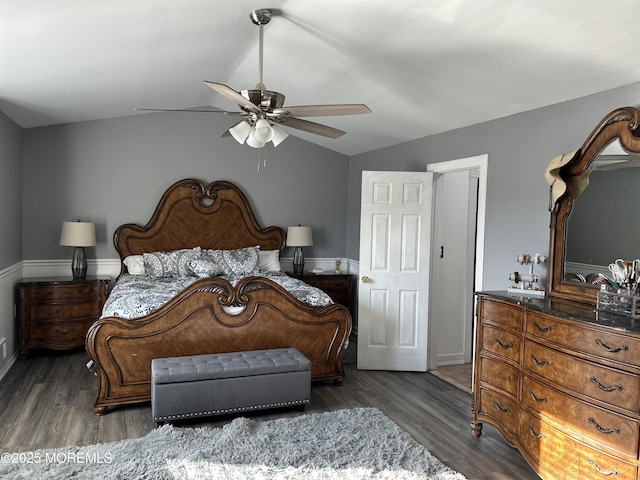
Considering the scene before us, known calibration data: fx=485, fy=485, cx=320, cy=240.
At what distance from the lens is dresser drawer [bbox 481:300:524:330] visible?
9.83 ft

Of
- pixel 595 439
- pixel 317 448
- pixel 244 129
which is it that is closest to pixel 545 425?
pixel 595 439

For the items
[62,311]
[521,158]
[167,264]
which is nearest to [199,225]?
[167,264]

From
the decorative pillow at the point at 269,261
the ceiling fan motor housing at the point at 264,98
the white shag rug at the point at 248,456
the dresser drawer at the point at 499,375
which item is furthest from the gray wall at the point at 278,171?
the ceiling fan motor housing at the point at 264,98

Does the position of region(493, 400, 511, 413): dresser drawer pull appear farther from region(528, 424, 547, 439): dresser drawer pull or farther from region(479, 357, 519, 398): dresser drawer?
region(528, 424, 547, 439): dresser drawer pull

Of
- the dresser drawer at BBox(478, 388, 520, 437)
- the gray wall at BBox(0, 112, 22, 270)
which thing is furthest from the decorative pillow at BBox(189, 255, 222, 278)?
the dresser drawer at BBox(478, 388, 520, 437)

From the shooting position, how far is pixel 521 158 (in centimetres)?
369

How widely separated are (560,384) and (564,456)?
0.37 metres

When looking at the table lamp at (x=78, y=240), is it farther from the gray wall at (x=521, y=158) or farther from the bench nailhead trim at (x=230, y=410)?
the gray wall at (x=521, y=158)

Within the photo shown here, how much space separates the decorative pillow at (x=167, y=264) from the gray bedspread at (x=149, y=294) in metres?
0.11

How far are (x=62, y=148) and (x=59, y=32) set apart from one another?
284 cm

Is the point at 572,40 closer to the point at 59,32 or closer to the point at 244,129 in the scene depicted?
the point at 244,129

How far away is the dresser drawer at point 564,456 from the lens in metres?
2.31

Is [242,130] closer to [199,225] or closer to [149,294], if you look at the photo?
[149,294]

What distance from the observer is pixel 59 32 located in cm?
280
